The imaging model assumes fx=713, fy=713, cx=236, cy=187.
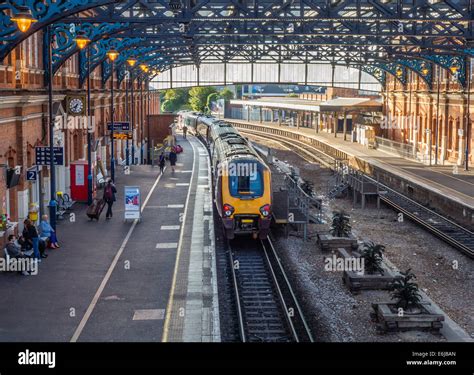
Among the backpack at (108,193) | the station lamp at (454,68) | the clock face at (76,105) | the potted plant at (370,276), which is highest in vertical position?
the station lamp at (454,68)

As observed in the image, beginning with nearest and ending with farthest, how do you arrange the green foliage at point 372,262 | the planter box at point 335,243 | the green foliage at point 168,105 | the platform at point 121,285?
the platform at point 121,285 → the green foliage at point 372,262 → the planter box at point 335,243 → the green foliage at point 168,105

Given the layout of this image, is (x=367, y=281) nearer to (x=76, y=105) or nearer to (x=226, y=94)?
(x=76, y=105)

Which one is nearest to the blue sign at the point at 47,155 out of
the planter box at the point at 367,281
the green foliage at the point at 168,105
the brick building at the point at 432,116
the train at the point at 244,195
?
the train at the point at 244,195

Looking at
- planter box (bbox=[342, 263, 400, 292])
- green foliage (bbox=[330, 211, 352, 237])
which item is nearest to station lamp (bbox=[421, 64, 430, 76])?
green foliage (bbox=[330, 211, 352, 237])

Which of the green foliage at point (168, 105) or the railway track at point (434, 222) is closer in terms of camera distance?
the railway track at point (434, 222)

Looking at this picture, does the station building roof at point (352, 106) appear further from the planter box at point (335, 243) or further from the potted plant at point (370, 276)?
the potted plant at point (370, 276)

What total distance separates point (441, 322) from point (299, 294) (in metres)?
4.19

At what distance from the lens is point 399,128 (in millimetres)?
61562

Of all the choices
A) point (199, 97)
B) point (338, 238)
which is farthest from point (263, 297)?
point (199, 97)

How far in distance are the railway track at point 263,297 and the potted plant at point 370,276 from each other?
1.68 meters

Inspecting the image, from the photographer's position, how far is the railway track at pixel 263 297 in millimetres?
14852

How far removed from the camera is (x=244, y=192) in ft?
74.0

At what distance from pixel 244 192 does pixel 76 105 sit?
326 inches
